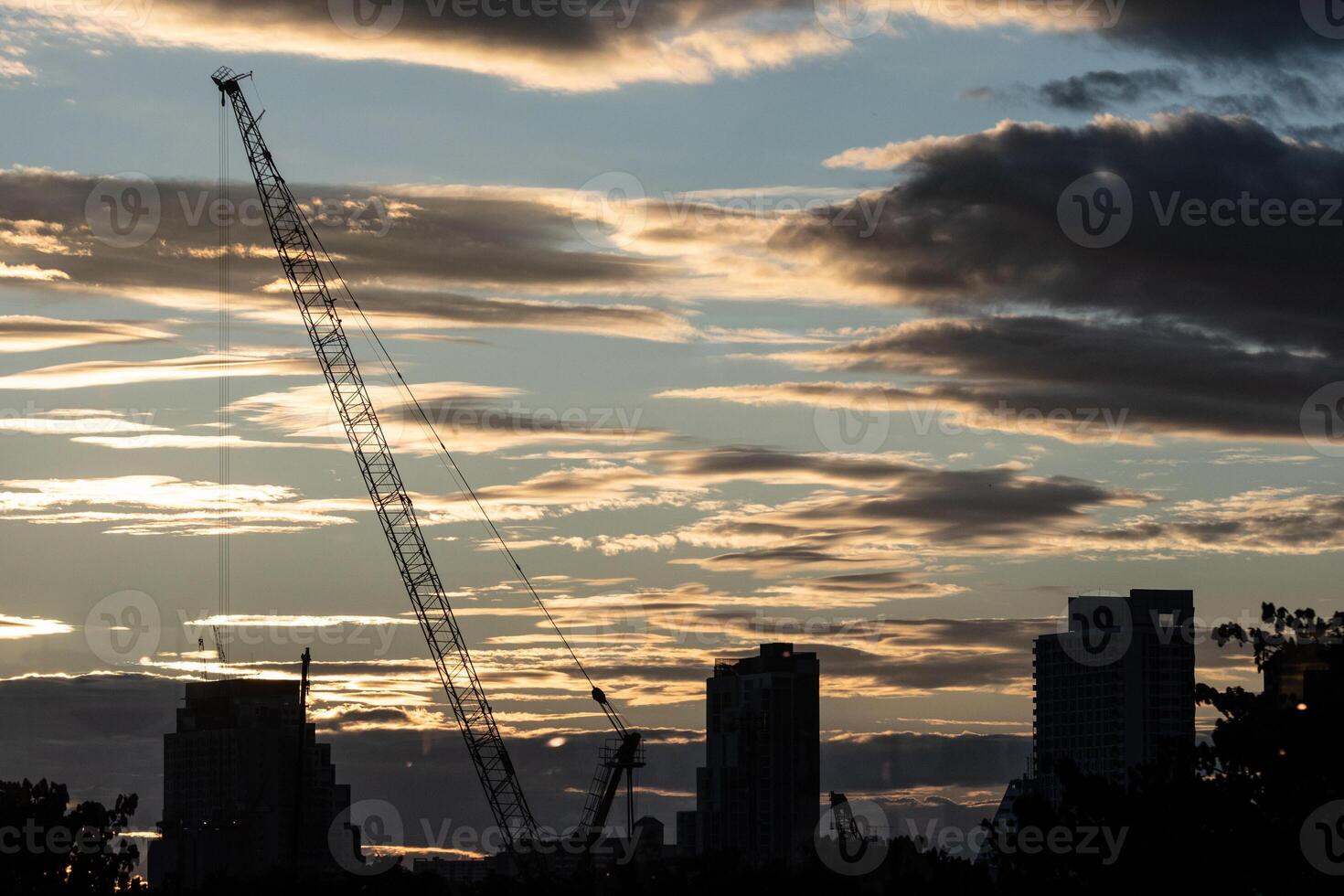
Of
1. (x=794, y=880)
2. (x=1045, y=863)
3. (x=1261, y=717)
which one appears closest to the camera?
(x=1261, y=717)

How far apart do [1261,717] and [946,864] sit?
3274 centimetres

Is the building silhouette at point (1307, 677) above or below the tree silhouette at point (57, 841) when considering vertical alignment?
above

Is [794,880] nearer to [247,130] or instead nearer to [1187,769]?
[1187,769]

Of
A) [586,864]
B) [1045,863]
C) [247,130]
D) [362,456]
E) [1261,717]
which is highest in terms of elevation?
[247,130]

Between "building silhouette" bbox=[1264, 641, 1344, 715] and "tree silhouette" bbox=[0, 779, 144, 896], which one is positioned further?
"tree silhouette" bbox=[0, 779, 144, 896]

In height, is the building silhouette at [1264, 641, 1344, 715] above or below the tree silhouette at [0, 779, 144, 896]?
above

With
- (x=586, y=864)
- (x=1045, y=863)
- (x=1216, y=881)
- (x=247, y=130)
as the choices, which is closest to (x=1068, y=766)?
(x=1045, y=863)

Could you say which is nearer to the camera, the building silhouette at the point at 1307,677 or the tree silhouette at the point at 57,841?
the building silhouette at the point at 1307,677

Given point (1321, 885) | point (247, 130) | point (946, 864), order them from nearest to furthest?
point (1321, 885) < point (946, 864) < point (247, 130)

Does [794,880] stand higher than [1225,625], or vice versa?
[1225,625]

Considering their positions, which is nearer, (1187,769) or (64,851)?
(1187,769)

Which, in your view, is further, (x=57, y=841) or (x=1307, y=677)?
(x=57, y=841)

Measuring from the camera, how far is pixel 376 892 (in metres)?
140

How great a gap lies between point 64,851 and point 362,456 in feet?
268
